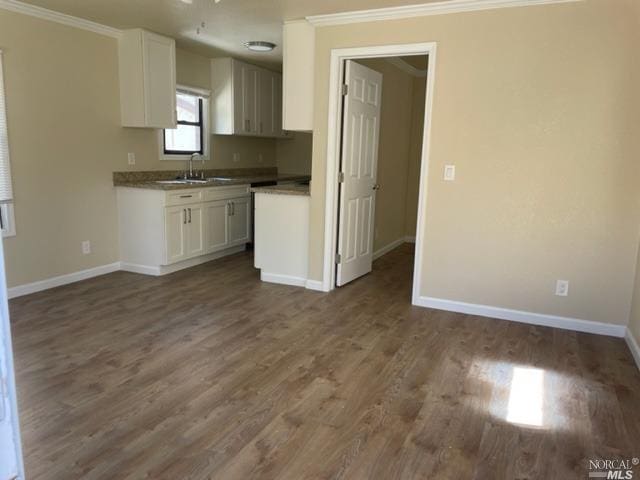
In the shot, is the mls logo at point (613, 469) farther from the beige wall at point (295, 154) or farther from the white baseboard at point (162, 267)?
the beige wall at point (295, 154)

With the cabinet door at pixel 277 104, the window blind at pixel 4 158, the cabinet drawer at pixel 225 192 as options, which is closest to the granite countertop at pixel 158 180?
the cabinet drawer at pixel 225 192

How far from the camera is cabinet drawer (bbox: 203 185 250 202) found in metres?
5.19

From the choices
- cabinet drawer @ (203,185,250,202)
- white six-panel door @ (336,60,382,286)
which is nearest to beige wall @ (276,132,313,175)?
cabinet drawer @ (203,185,250,202)

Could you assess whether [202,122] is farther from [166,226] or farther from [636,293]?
[636,293]

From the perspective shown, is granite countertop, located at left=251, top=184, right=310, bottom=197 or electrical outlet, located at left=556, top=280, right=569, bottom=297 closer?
electrical outlet, located at left=556, top=280, right=569, bottom=297

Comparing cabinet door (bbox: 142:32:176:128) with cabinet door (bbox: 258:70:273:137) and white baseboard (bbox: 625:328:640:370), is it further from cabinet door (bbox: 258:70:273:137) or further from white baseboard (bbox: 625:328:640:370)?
white baseboard (bbox: 625:328:640:370)

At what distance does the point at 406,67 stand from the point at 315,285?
10.9 feet

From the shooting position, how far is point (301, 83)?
14.0ft

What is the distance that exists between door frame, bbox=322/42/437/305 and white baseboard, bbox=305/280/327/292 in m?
0.02

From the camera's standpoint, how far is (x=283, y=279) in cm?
462

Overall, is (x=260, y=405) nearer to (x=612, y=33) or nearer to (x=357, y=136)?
(x=357, y=136)

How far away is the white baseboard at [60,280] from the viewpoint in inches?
158

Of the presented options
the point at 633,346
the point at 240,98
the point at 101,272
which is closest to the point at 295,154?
the point at 240,98

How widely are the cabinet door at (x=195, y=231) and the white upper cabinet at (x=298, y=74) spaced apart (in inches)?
56.1
